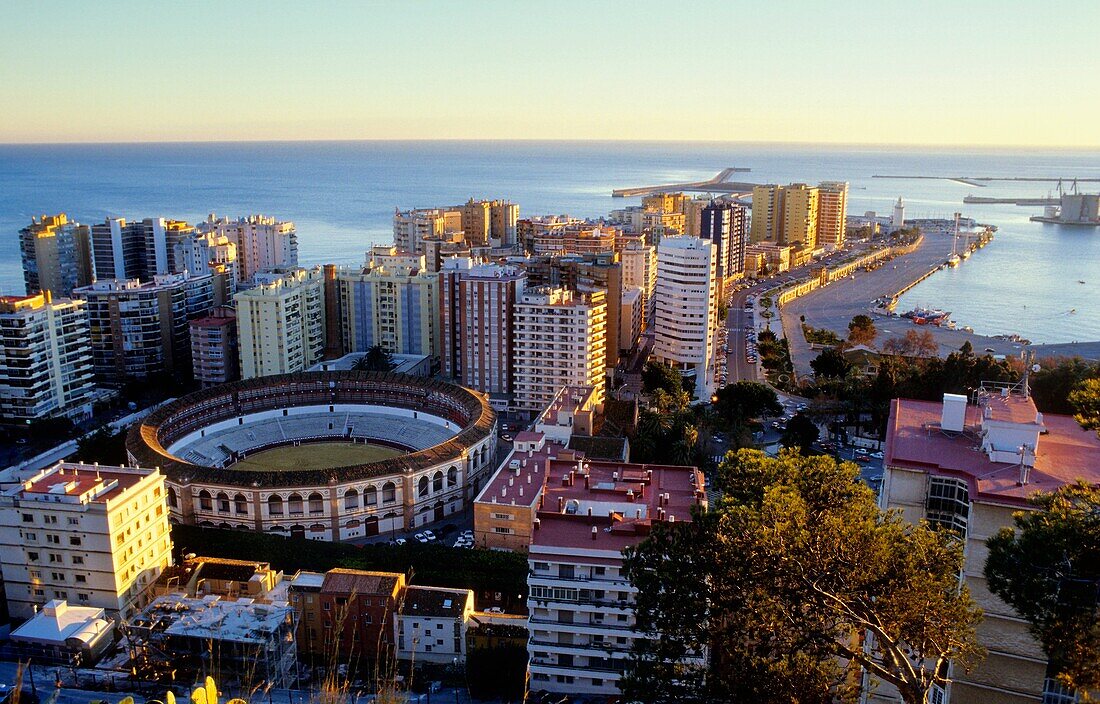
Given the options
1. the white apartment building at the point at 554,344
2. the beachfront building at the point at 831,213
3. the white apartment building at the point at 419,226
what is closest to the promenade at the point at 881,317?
the beachfront building at the point at 831,213

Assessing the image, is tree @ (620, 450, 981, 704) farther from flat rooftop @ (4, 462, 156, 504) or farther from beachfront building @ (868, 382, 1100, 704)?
flat rooftop @ (4, 462, 156, 504)

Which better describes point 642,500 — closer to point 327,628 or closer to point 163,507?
point 327,628

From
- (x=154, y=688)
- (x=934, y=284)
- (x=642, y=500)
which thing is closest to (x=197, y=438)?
(x=154, y=688)

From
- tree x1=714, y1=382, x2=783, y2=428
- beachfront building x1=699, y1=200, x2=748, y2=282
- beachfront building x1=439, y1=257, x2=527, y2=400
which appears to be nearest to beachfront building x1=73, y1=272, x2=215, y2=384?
beachfront building x1=439, y1=257, x2=527, y2=400

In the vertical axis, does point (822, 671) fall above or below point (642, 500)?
above

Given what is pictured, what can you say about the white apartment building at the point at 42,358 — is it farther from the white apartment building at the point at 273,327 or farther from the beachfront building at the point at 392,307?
the beachfront building at the point at 392,307
